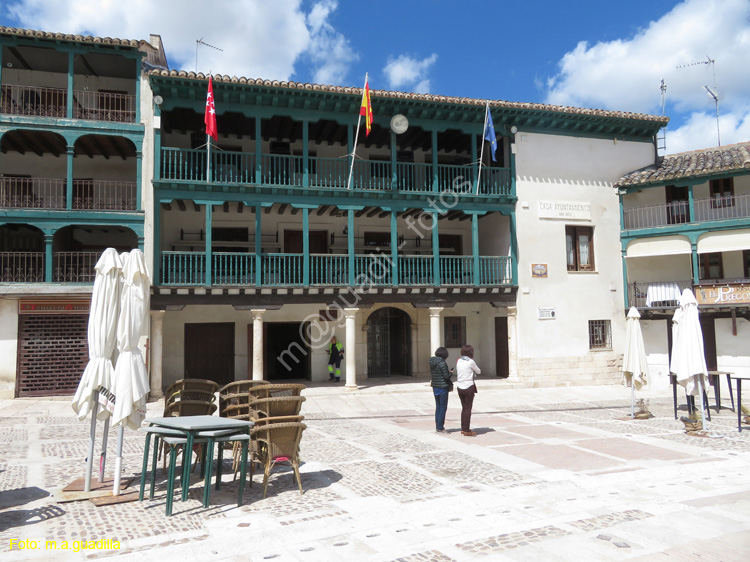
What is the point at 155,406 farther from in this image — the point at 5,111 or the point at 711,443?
the point at 711,443

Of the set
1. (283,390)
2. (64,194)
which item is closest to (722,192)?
(283,390)

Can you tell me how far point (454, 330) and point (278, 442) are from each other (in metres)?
15.5

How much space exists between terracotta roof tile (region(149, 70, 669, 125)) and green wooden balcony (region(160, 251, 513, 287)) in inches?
192

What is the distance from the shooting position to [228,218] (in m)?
19.3

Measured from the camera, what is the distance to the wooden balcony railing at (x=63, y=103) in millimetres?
16609

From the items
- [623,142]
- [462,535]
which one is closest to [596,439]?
[462,535]

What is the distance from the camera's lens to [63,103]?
17391 mm

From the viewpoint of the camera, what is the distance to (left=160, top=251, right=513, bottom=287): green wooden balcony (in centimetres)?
1694

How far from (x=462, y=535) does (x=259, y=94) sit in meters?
14.6

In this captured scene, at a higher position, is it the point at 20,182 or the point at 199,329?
Result: the point at 20,182

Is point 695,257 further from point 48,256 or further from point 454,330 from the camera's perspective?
point 48,256

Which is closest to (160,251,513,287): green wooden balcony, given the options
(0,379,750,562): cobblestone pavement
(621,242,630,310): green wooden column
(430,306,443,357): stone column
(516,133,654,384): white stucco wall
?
(430,306,443,357): stone column

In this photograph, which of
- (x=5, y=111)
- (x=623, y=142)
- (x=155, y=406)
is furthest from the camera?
(x=623, y=142)

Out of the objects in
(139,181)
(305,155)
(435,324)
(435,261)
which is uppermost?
(305,155)
